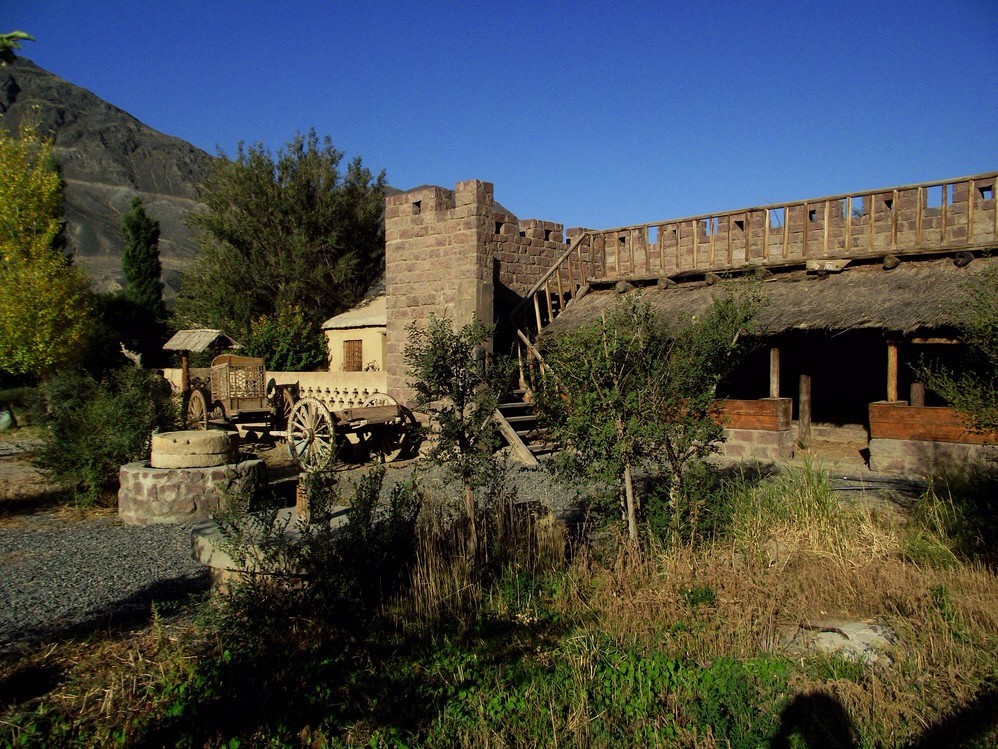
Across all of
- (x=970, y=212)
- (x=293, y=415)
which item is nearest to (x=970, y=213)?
(x=970, y=212)

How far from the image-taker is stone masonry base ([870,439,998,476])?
384 inches

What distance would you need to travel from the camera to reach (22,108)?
268 feet

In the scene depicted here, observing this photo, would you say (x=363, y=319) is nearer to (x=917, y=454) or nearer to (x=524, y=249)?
(x=524, y=249)

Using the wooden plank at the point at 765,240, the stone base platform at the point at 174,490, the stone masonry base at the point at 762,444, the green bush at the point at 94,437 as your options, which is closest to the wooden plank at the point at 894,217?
the wooden plank at the point at 765,240

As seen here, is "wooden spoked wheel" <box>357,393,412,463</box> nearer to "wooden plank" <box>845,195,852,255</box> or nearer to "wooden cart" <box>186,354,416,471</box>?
"wooden cart" <box>186,354,416,471</box>

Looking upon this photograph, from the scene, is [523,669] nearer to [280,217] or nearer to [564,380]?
[564,380]

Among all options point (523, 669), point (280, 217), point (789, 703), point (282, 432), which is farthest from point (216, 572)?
point (280, 217)

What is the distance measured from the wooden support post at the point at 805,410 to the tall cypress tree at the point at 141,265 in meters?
23.6

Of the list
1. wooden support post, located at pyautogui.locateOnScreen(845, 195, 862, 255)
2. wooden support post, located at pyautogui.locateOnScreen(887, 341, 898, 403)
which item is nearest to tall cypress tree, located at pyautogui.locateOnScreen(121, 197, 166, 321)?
wooden support post, located at pyautogui.locateOnScreen(845, 195, 862, 255)

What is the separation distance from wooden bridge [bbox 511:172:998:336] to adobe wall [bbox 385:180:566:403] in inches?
22.9

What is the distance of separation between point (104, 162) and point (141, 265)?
217 ft

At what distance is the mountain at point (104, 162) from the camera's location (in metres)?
62.8

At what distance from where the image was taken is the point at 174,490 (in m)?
8.27

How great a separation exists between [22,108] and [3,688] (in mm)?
98349
